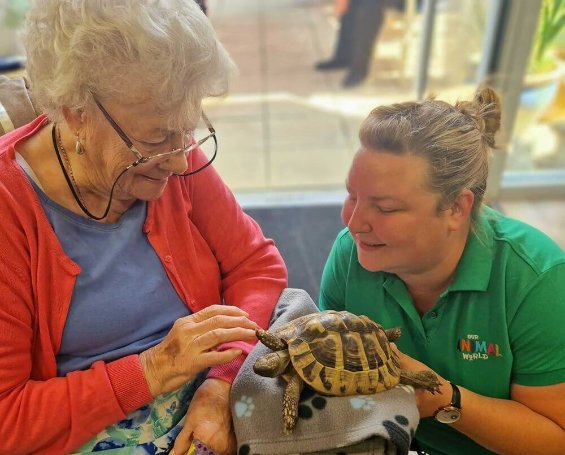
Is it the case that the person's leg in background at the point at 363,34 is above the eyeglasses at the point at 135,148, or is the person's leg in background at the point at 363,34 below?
below

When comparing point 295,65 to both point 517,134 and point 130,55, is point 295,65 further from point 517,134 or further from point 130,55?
point 130,55

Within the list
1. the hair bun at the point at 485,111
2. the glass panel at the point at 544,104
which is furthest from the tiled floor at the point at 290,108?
the hair bun at the point at 485,111

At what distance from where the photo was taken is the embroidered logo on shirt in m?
1.21

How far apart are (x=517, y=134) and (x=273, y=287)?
7.38ft

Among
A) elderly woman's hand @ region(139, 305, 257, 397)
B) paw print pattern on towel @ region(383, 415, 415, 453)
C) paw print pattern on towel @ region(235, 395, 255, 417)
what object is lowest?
paw print pattern on towel @ region(235, 395, 255, 417)

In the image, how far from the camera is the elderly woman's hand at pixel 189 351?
3.64ft

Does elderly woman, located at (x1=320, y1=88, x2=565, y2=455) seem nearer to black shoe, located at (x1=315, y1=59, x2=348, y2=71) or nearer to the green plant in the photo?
the green plant

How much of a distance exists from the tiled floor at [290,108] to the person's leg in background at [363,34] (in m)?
0.07

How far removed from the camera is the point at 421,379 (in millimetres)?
1136

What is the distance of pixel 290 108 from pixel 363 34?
27.5 inches

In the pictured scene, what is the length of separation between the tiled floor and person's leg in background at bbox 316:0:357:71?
0.24 feet

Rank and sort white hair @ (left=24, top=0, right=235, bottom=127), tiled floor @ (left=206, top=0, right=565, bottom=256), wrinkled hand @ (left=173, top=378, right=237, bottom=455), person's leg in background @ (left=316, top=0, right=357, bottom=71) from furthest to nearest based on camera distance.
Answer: person's leg in background @ (left=316, top=0, right=357, bottom=71) < tiled floor @ (left=206, top=0, right=565, bottom=256) < wrinkled hand @ (left=173, top=378, right=237, bottom=455) < white hair @ (left=24, top=0, right=235, bottom=127)

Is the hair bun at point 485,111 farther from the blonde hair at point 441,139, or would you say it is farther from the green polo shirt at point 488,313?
the green polo shirt at point 488,313

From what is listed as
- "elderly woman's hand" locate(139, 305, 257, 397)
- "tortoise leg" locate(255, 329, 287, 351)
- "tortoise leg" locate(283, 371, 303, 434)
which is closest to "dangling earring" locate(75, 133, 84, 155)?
"elderly woman's hand" locate(139, 305, 257, 397)
